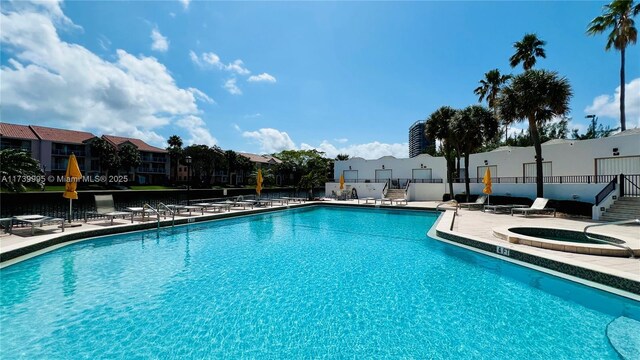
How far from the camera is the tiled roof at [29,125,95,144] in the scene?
1414 inches

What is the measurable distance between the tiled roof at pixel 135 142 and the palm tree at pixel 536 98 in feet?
159

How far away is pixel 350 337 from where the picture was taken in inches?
154

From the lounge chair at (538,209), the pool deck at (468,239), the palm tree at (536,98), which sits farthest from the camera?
the palm tree at (536,98)

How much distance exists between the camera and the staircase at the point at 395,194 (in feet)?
87.3

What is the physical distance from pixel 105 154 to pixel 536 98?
46.8 meters

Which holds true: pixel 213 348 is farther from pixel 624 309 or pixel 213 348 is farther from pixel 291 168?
pixel 291 168

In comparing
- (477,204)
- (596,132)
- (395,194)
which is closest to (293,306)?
(477,204)

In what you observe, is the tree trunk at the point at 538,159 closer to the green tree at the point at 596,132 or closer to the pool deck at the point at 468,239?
the pool deck at the point at 468,239

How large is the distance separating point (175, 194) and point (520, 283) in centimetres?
1707

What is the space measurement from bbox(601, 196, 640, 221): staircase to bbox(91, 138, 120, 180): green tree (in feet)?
159

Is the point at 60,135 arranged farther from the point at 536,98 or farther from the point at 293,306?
the point at 536,98

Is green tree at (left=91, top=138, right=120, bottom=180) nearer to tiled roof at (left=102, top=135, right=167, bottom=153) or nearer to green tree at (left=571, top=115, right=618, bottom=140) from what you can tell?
tiled roof at (left=102, top=135, right=167, bottom=153)

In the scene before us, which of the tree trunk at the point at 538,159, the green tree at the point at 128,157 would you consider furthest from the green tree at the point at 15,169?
the green tree at the point at 128,157

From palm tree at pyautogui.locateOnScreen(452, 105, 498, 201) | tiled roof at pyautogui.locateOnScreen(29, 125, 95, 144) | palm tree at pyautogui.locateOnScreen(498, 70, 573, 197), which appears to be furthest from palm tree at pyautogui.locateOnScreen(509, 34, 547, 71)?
tiled roof at pyautogui.locateOnScreen(29, 125, 95, 144)
